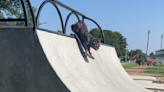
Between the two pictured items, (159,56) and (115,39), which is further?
(159,56)

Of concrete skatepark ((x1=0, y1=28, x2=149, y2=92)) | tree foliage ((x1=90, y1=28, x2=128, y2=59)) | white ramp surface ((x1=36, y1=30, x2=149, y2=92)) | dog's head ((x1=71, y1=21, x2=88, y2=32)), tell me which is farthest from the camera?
tree foliage ((x1=90, y1=28, x2=128, y2=59))

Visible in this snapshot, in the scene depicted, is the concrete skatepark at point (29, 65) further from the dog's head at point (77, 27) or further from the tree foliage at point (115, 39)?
the tree foliage at point (115, 39)

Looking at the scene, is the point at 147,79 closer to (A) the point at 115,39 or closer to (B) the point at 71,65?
(B) the point at 71,65

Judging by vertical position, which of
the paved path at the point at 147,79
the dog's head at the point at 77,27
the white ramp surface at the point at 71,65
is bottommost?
the paved path at the point at 147,79

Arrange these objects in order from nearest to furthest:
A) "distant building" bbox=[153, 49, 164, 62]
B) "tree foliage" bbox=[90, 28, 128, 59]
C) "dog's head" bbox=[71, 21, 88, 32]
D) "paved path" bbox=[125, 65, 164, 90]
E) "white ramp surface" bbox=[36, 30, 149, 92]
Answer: "white ramp surface" bbox=[36, 30, 149, 92], "dog's head" bbox=[71, 21, 88, 32], "paved path" bbox=[125, 65, 164, 90], "tree foliage" bbox=[90, 28, 128, 59], "distant building" bbox=[153, 49, 164, 62]

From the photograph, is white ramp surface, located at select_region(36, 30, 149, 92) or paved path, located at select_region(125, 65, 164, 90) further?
paved path, located at select_region(125, 65, 164, 90)

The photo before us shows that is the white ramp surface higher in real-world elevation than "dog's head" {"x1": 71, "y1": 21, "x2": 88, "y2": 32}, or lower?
lower

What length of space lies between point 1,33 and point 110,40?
2503 inches


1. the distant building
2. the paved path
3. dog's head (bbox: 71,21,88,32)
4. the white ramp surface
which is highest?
dog's head (bbox: 71,21,88,32)

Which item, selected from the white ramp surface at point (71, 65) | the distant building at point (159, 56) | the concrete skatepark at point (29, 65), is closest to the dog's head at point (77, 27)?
the white ramp surface at point (71, 65)

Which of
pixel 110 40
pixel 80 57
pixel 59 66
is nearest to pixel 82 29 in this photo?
pixel 80 57

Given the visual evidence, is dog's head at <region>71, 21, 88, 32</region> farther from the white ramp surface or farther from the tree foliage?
the tree foliage

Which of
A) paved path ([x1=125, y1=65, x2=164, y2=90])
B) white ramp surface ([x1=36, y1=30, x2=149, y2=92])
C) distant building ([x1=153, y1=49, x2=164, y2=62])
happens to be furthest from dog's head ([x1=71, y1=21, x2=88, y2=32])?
distant building ([x1=153, y1=49, x2=164, y2=62])

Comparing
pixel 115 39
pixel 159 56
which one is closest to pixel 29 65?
pixel 115 39
